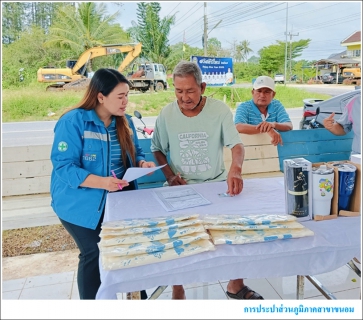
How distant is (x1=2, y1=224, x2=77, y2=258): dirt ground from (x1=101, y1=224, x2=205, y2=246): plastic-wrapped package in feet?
6.20

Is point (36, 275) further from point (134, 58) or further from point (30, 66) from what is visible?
point (30, 66)

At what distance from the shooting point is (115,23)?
12578mm

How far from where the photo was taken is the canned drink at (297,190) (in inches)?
45.3

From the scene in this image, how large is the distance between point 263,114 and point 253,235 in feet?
6.03

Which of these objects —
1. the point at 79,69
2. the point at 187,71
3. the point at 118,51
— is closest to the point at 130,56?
the point at 118,51

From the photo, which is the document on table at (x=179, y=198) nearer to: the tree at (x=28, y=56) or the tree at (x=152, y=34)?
the tree at (x=152, y=34)

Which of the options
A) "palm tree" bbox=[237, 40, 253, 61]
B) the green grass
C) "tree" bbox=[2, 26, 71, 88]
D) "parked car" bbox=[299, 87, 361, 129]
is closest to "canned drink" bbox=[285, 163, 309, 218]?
"parked car" bbox=[299, 87, 361, 129]

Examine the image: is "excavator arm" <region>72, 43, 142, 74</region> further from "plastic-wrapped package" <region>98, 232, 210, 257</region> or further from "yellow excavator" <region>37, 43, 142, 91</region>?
"plastic-wrapped package" <region>98, 232, 210, 257</region>

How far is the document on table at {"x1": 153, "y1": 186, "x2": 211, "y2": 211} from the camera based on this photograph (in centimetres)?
141

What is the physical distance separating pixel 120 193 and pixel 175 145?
47cm

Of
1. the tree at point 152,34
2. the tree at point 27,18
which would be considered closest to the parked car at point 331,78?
the tree at point 152,34

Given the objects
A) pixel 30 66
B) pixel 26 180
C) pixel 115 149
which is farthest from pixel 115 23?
pixel 115 149

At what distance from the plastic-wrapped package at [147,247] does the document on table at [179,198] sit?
0.32 metres

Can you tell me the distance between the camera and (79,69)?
9461 mm
